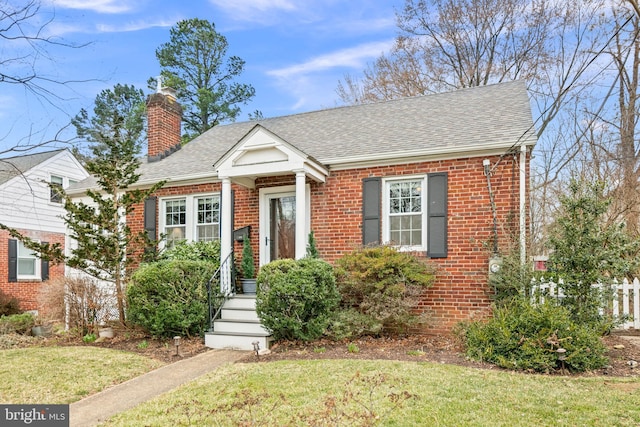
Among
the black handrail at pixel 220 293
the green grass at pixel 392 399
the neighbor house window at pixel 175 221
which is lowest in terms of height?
the green grass at pixel 392 399

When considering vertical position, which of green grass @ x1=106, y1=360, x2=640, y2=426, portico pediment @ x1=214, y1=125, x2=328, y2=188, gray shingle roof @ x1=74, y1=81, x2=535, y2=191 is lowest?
green grass @ x1=106, y1=360, x2=640, y2=426

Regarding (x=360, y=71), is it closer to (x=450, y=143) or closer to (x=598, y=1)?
(x=598, y=1)

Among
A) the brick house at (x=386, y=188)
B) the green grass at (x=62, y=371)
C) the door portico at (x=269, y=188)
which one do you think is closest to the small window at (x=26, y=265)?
the brick house at (x=386, y=188)

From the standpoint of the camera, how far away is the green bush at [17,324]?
9789 millimetres

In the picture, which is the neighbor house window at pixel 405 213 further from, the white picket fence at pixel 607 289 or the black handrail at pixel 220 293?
the black handrail at pixel 220 293

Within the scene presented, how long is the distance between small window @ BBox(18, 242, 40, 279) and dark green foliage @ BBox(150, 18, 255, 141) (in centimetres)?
1068

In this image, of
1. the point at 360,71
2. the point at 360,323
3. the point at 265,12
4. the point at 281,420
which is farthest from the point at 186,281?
the point at 360,71

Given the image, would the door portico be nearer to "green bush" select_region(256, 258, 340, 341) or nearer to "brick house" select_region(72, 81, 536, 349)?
"brick house" select_region(72, 81, 536, 349)

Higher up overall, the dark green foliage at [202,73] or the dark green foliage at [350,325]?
the dark green foliage at [202,73]

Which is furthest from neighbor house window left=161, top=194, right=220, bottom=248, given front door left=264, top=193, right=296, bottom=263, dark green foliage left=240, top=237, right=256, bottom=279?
front door left=264, top=193, right=296, bottom=263

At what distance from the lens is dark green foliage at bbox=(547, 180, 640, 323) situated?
630 centimetres

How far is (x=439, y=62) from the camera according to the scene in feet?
63.3

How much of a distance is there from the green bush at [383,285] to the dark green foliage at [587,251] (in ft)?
7.15

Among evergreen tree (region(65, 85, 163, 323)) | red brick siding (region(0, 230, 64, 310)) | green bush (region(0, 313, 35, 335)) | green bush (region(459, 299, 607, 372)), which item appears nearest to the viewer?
green bush (region(459, 299, 607, 372))
